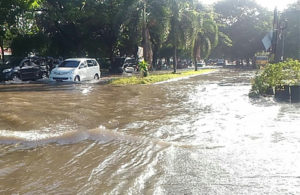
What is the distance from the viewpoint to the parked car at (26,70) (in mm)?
21438

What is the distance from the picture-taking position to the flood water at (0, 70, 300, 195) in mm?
4125

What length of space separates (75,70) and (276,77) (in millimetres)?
11498

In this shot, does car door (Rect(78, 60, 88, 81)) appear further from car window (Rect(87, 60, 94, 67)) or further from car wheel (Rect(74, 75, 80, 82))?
car window (Rect(87, 60, 94, 67))

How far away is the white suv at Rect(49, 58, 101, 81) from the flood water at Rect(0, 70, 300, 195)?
9693 mm

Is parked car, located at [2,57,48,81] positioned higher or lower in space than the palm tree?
lower

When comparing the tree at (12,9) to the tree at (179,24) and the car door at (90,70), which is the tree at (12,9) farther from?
the tree at (179,24)

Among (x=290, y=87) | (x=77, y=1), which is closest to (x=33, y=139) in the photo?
(x=290, y=87)

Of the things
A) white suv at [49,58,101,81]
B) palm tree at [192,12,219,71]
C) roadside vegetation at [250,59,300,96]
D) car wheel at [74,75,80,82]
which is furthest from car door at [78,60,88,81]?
palm tree at [192,12,219,71]

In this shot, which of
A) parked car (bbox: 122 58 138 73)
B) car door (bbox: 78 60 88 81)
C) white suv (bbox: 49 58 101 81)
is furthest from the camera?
parked car (bbox: 122 58 138 73)

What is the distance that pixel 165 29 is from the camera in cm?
2578

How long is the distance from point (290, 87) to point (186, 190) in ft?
31.9

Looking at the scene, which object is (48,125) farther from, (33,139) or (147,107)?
(147,107)

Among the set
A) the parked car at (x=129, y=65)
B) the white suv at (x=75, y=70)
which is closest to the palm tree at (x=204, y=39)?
the parked car at (x=129, y=65)

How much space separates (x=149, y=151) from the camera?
18.3 ft
